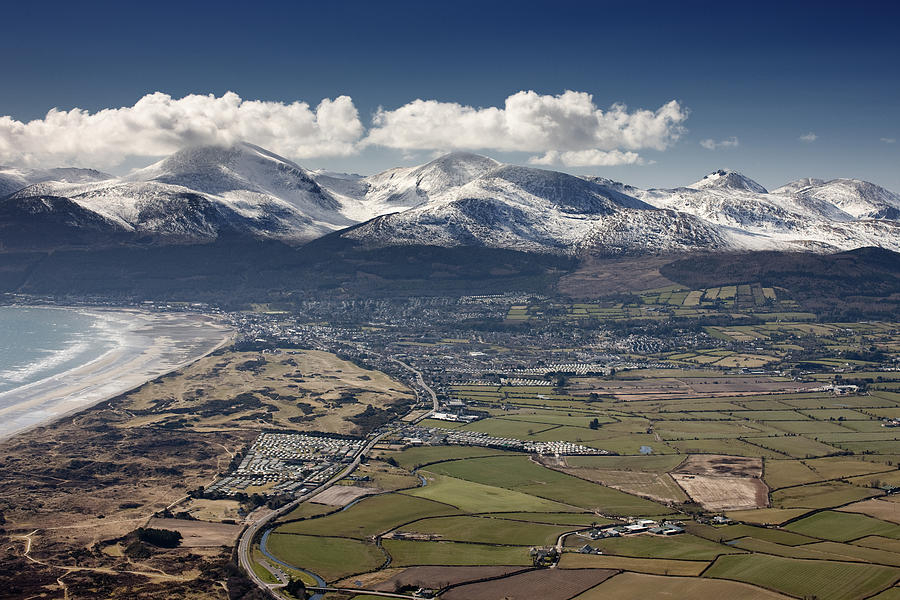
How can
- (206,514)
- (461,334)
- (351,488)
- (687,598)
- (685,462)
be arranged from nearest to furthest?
(687,598)
(206,514)
(351,488)
(685,462)
(461,334)

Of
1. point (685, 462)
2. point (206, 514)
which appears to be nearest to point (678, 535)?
point (685, 462)

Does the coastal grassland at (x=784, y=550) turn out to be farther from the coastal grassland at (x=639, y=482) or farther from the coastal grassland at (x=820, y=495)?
the coastal grassland at (x=639, y=482)

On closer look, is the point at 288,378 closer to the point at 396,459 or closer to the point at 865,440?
the point at 396,459

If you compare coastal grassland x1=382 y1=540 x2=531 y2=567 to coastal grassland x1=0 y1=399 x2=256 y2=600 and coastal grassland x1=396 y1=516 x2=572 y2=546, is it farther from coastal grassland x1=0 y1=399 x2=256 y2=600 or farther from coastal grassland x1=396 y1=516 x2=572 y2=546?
coastal grassland x1=0 y1=399 x2=256 y2=600

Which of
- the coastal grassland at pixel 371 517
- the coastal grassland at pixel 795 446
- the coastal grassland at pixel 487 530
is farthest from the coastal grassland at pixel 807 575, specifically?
the coastal grassland at pixel 795 446

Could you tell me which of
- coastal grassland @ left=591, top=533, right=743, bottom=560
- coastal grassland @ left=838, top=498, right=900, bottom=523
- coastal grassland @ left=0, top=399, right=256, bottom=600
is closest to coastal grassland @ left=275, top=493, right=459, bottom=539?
coastal grassland @ left=0, top=399, right=256, bottom=600

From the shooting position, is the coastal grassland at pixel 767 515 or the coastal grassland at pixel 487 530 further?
the coastal grassland at pixel 767 515
